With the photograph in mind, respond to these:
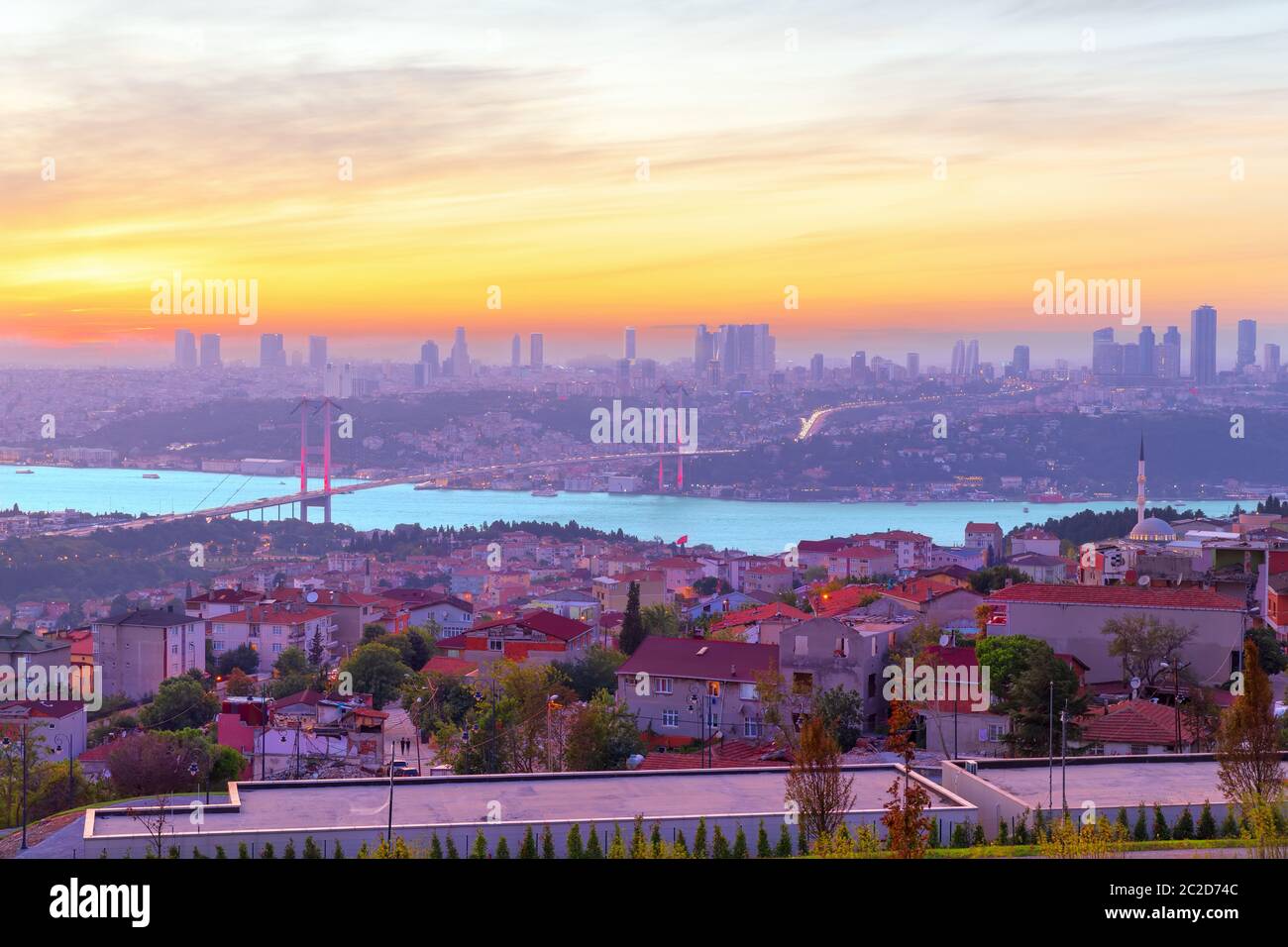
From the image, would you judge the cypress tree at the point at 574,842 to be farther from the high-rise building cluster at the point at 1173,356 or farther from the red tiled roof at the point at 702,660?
the high-rise building cluster at the point at 1173,356

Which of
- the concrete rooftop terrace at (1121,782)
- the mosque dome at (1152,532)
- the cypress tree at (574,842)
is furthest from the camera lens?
the mosque dome at (1152,532)

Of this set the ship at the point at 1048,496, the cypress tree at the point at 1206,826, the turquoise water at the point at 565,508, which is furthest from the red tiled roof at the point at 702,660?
the ship at the point at 1048,496

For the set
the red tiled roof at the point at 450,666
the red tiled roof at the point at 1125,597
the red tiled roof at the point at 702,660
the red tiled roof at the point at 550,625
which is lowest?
the red tiled roof at the point at 450,666

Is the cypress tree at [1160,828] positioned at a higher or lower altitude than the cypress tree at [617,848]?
lower

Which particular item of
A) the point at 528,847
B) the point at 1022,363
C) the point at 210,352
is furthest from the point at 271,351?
the point at 528,847

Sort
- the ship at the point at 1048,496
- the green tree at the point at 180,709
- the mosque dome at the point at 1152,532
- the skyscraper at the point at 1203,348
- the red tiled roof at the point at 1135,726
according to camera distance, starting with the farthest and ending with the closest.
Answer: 1. the skyscraper at the point at 1203,348
2. the ship at the point at 1048,496
3. the mosque dome at the point at 1152,532
4. the green tree at the point at 180,709
5. the red tiled roof at the point at 1135,726

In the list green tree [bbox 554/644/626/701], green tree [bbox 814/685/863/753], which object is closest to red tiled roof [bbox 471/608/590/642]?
green tree [bbox 554/644/626/701]

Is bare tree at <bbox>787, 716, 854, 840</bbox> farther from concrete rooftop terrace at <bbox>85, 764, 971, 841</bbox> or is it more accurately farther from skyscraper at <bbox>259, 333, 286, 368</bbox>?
skyscraper at <bbox>259, 333, 286, 368</bbox>
